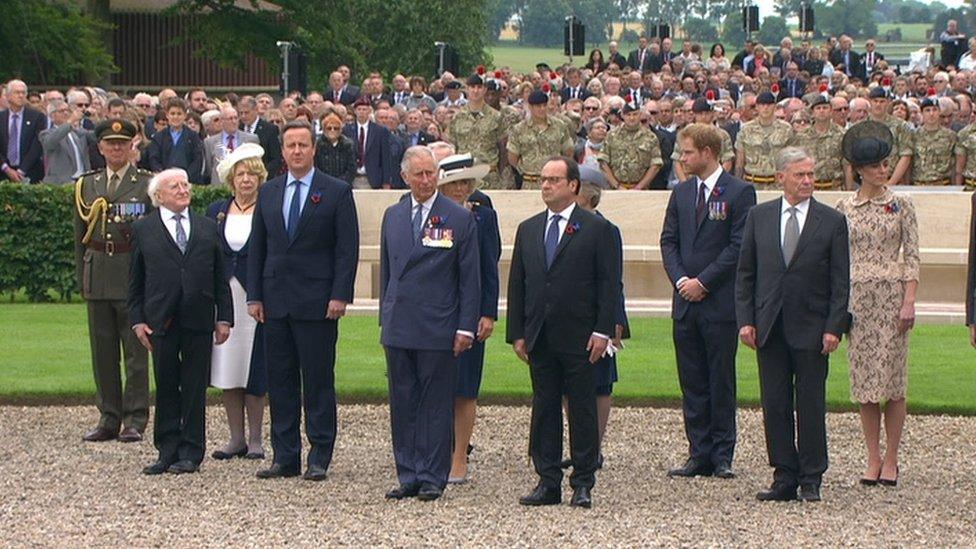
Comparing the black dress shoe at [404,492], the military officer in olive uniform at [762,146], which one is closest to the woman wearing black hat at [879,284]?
the black dress shoe at [404,492]

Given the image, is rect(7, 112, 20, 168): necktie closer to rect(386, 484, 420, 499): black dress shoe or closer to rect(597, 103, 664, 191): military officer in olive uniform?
rect(597, 103, 664, 191): military officer in olive uniform

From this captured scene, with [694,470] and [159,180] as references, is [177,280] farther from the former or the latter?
[694,470]

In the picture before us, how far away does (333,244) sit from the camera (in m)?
11.4

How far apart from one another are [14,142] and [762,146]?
25.9 ft

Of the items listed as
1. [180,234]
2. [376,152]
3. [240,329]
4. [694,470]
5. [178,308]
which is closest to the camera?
[694,470]

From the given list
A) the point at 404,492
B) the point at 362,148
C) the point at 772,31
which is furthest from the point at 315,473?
the point at 772,31

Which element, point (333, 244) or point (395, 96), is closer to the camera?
point (333, 244)

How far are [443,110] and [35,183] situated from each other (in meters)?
4.62

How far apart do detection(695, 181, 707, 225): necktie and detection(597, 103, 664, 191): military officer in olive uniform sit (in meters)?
8.89

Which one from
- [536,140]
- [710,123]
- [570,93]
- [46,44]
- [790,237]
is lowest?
[790,237]

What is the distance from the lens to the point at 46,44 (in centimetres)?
3884

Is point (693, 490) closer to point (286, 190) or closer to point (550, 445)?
point (550, 445)

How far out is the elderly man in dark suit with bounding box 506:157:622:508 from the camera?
10414 mm

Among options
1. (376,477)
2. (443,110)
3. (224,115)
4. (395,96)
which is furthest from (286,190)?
(395,96)
